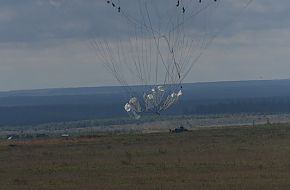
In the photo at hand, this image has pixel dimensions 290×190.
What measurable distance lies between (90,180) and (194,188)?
5220mm

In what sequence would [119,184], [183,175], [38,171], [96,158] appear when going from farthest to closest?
[96,158]
[38,171]
[183,175]
[119,184]

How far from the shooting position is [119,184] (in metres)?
32.2

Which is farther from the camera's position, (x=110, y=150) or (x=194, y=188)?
(x=110, y=150)

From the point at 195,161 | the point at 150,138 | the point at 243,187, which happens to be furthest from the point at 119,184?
the point at 150,138

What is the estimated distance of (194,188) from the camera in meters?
30.3

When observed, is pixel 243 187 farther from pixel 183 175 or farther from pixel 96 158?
pixel 96 158

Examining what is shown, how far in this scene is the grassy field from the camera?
32156mm

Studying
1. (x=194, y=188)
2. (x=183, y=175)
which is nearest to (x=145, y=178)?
(x=183, y=175)

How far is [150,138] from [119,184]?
108 ft

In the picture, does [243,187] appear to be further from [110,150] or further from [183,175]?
[110,150]

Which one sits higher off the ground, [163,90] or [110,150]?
[163,90]

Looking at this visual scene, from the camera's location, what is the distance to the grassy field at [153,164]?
32.2 m

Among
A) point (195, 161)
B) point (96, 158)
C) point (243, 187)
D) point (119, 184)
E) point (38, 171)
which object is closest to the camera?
point (243, 187)

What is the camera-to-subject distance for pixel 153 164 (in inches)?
1593
